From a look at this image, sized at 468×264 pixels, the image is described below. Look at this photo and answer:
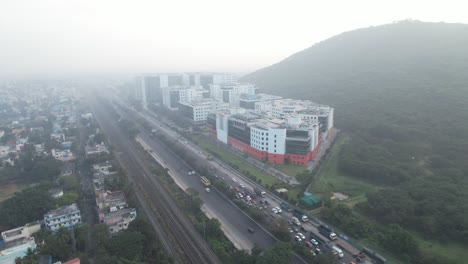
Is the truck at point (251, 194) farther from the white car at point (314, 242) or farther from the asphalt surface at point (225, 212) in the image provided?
the white car at point (314, 242)

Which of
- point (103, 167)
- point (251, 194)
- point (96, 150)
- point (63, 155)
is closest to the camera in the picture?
point (251, 194)

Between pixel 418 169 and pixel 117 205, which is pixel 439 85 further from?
pixel 117 205

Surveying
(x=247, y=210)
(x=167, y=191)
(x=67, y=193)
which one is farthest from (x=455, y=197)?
(x=67, y=193)

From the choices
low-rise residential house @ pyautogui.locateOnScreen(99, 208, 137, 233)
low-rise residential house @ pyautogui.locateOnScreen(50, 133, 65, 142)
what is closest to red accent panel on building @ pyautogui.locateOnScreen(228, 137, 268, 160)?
low-rise residential house @ pyautogui.locateOnScreen(99, 208, 137, 233)

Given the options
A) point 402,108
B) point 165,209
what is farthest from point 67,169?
point 402,108

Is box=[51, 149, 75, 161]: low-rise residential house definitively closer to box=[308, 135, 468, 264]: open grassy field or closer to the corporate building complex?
the corporate building complex

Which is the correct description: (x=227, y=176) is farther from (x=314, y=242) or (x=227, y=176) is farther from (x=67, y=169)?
(x=67, y=169)
